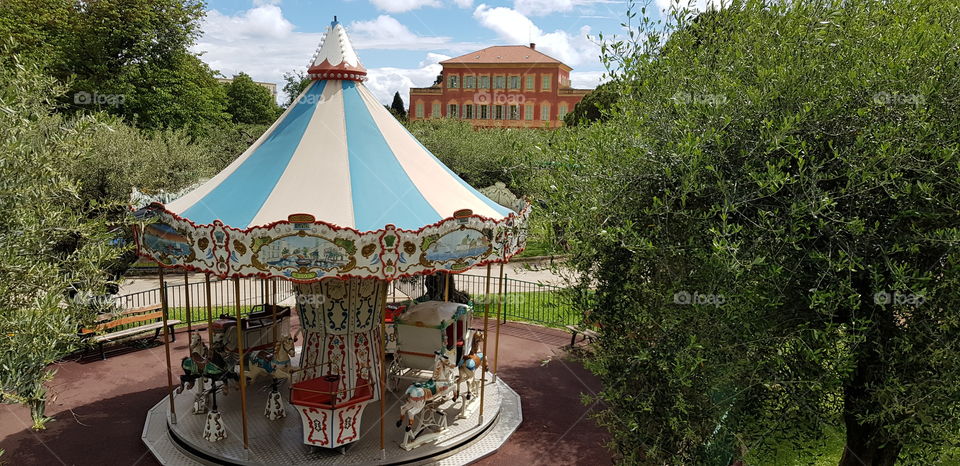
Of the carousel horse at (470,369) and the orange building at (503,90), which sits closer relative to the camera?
the carousel horse at (470,369)

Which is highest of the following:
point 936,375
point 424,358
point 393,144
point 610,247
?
point 393,144

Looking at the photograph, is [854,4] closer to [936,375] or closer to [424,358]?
[936,375]

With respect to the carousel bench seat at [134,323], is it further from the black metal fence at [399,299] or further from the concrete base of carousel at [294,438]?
the concrete base of carousel at [294,438]

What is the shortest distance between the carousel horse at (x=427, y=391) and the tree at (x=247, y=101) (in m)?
54.1

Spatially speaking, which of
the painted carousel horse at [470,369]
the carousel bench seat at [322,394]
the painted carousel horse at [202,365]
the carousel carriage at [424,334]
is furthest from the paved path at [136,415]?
the carousel bench seat at [322,394]

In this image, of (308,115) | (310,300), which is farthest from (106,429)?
(308,115)

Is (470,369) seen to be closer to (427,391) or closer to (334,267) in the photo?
(427,391)

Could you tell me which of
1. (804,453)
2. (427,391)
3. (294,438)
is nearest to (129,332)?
(294,438)

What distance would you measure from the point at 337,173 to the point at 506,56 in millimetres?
61504

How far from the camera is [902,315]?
486cm

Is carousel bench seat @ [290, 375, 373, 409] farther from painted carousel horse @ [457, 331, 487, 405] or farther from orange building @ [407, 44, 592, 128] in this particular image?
orange building @ [407, 44, 592, 128]

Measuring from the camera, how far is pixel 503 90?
66688 mm

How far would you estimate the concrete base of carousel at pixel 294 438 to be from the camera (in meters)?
9.02

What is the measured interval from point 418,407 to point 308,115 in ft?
16.6
